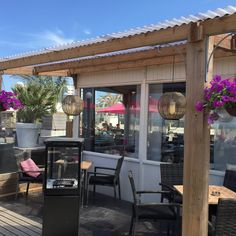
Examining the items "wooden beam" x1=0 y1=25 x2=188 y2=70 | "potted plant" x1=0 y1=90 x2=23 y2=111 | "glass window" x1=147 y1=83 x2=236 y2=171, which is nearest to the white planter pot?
"potted plant" x1=0 y1=90 x2=23 y2=111

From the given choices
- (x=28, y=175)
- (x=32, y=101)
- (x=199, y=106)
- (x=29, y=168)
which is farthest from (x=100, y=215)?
(x=32, y=101)

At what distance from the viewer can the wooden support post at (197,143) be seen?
2.92 meters

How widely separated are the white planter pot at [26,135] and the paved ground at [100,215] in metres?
1.24

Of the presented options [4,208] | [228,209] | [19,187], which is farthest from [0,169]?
[228,209]

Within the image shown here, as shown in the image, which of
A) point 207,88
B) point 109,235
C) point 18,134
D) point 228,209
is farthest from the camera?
point 18,134

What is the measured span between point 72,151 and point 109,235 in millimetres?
1257

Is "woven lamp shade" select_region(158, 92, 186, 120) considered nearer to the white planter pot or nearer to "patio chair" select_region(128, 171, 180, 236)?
"patio chair" select_region(128, 171, 180, 236)

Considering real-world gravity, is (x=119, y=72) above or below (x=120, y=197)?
above

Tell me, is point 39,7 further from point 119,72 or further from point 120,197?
point 120,197

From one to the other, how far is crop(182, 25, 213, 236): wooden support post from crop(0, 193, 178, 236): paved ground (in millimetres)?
1732

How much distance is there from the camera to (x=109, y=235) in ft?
14.5

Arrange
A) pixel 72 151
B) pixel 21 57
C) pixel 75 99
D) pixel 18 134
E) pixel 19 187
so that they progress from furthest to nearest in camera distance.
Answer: pixel 18 134
pixel 19 187
pixel 75 99
pixel 21 57
pixel 72 151

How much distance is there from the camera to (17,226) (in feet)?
14.4

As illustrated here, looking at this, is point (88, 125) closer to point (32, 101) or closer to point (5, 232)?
point (32, 101)
